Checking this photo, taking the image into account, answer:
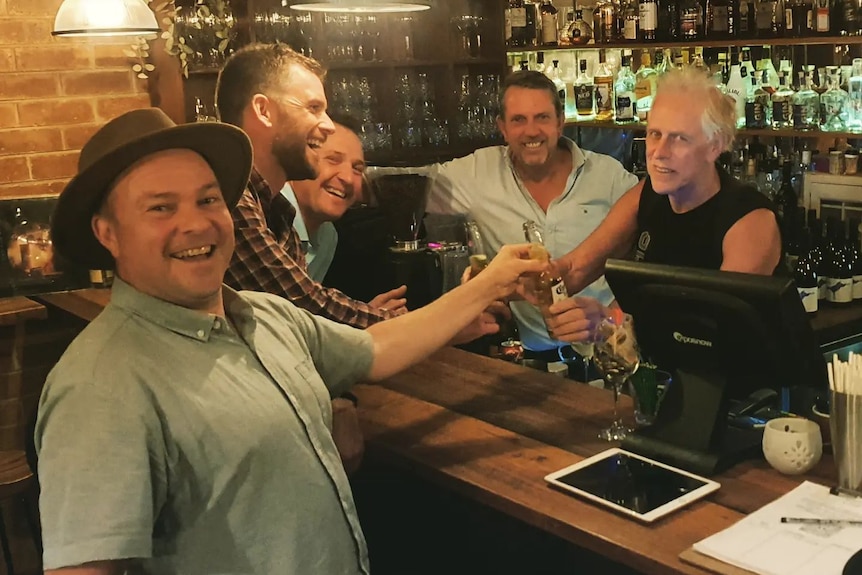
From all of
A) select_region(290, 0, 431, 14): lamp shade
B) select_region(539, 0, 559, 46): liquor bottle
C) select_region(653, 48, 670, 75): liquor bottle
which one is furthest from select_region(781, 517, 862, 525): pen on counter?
select_region(539, 0, 559, 46): liquor bottle

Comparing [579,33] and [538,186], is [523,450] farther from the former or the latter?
[579,33]

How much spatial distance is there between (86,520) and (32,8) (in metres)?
2.71

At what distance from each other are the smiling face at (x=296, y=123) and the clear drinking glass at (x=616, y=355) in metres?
1.00

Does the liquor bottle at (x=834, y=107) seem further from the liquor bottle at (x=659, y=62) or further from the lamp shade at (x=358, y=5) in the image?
the lamp shade at (x=358, y=5)

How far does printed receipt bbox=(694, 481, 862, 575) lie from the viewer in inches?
50.6

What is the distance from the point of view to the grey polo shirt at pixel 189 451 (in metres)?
1.26

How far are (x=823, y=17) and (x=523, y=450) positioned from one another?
92.9 inches

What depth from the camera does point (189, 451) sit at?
135 centimetres

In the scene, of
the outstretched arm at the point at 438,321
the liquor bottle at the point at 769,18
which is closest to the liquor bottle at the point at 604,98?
the liquor bottle at the point at 769,18

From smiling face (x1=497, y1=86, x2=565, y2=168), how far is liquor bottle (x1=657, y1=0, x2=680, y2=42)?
3.18 feet

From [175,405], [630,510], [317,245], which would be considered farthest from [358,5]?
[630,510]

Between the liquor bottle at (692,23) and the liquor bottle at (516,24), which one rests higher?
the liquor bottle at (516,24)

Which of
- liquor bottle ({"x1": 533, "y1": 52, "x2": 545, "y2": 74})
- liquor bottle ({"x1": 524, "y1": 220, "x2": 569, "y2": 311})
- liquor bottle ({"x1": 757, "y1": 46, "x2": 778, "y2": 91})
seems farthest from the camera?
liquor bottle ({"x1": 533, "y1": 52, "x2": 545, "y2": 74})

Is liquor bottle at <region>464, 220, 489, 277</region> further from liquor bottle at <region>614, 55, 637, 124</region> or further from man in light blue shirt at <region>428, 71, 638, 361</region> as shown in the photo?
liquor bottle at <region>614, 55, 637, 124</region>
